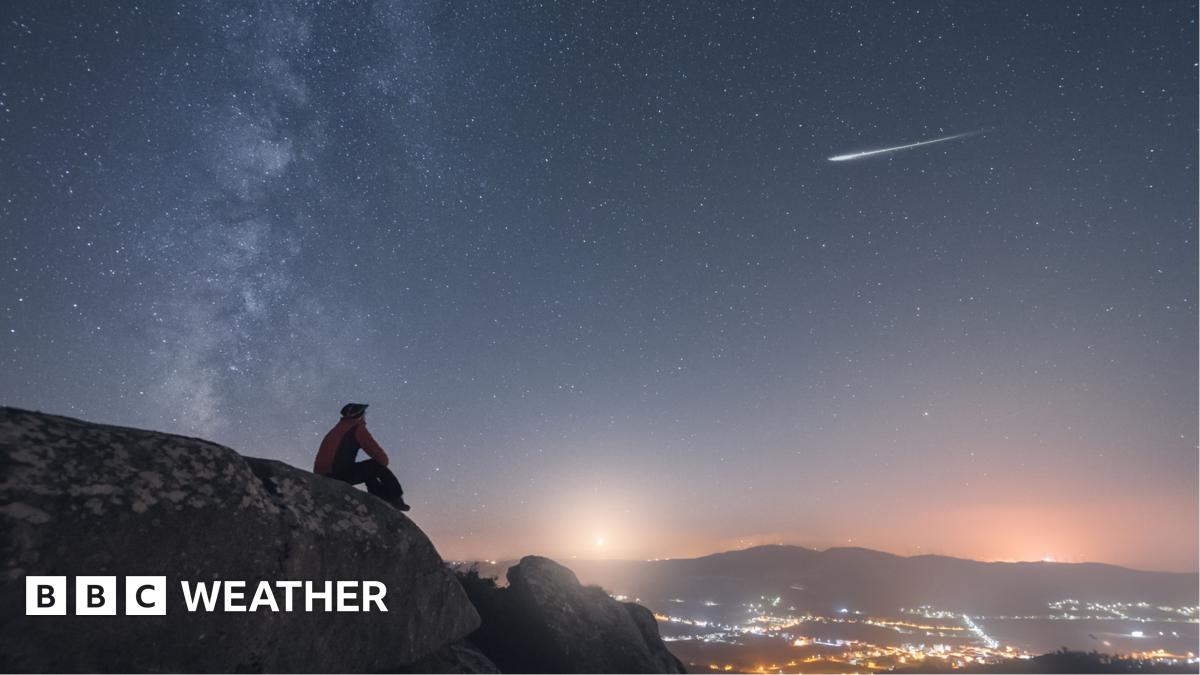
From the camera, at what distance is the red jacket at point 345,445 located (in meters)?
8.51

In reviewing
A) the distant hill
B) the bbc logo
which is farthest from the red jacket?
the distant hill

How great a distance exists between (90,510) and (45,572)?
55 centimetres

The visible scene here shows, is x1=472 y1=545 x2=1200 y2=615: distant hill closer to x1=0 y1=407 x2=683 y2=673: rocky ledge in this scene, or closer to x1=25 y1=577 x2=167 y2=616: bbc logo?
x1=0 y1=407 x2=683 y2=673: rocky ledge

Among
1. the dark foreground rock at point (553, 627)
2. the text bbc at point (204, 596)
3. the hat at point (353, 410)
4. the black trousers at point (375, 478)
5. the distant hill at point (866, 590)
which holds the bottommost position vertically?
the distant hill at point (866, 590)

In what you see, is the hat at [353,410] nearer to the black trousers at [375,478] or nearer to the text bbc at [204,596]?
the black trousers at [375,478]

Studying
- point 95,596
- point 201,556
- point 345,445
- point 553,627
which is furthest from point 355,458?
point 553,627

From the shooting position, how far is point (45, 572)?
445cm

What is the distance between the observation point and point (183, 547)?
17.5 ft

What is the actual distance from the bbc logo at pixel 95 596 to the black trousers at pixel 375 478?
3.42 meters

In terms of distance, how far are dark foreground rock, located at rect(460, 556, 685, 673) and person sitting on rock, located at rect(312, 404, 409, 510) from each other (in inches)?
221

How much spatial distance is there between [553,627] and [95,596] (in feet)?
32.2

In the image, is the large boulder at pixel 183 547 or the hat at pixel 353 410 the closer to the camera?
the large boulder at pixel 183 547

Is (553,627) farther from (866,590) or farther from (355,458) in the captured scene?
(866,590)

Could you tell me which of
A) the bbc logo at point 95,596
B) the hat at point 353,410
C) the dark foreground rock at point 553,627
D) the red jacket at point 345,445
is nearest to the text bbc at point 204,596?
the bbc logo at point 95,596
